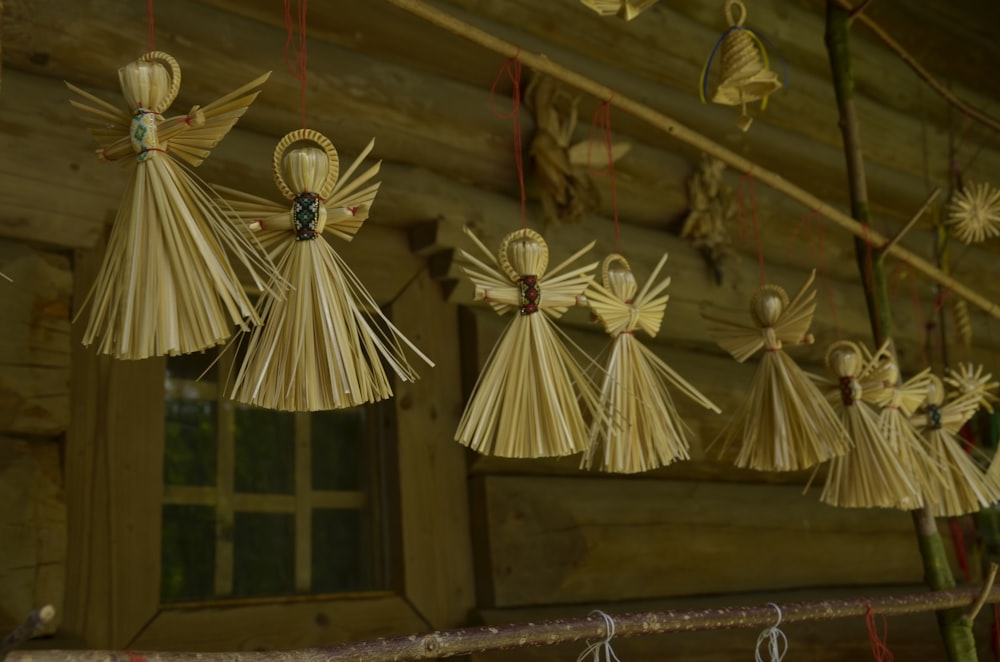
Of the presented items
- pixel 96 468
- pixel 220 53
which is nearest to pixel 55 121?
pixel 220 53

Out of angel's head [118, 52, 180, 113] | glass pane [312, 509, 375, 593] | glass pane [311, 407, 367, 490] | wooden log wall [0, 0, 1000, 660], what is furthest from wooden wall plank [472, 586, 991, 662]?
angel's head [118, 52, 180, 113]

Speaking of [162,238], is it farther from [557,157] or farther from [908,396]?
[908,396]

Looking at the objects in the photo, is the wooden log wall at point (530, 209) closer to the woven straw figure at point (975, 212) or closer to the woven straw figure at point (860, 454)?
the woven straw figure at point (975, 212)

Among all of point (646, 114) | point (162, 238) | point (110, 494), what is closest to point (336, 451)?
point (110, 494)

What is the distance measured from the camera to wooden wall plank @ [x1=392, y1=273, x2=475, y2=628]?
206cm

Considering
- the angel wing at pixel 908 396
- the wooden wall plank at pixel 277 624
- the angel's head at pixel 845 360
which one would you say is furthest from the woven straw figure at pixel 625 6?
Answer: the wooden wall plank at pixel 277 624

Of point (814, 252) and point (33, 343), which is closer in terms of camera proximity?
point (33, 343)

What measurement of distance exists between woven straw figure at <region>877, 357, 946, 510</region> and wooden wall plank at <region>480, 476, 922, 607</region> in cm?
59

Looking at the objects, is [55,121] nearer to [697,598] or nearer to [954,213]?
[697,598]

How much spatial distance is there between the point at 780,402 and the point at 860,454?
0.65ft

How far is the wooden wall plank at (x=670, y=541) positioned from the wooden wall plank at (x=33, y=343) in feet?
2.80

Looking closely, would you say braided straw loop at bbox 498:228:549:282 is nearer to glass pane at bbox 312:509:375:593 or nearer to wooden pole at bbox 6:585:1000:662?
wooden pole at bbox 6:585:1000:662

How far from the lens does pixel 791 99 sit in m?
3.11

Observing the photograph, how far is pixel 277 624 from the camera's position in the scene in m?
1.85
